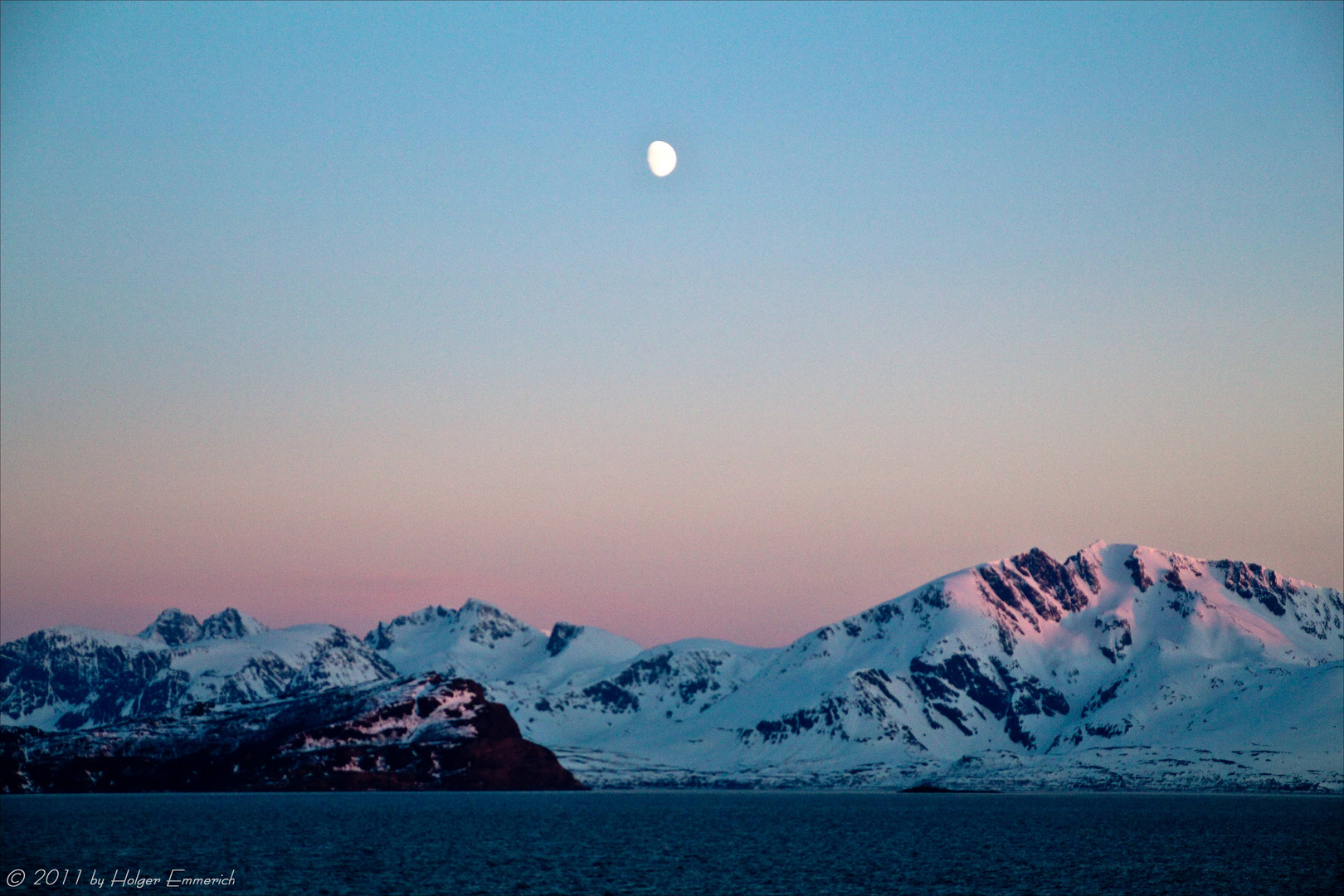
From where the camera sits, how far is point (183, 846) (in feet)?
562

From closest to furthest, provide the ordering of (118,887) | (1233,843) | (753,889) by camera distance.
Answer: (118,887) < (753,889) < (1233,843)

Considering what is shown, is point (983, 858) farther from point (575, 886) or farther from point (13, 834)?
point (13, 834)

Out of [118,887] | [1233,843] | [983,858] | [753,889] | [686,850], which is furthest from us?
[1233,843]

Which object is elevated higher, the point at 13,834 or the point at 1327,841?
the point at 13,834

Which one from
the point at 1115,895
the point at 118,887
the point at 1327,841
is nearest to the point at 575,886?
the point at 118,887

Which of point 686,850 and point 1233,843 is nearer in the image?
point 686,850

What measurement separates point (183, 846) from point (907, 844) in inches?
3624

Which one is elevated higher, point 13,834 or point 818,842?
point 13,834

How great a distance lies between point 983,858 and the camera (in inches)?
6604

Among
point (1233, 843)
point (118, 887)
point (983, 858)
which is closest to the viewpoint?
point (118, 887)

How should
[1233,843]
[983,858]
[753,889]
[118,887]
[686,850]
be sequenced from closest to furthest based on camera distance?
1. [118,887]
2. [753,889]
3. [983,858]
4. [686,850]
5. [1233,843]

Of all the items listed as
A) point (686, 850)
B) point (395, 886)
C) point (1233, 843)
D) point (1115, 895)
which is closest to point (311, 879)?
point (395, 886)

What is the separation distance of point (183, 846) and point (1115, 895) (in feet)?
346

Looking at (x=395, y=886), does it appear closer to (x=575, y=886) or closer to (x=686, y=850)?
(x=575, y=886)
